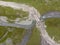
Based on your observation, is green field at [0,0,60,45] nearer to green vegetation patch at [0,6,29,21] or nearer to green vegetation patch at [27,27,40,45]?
green vegetation patch at [27,27,40,45]

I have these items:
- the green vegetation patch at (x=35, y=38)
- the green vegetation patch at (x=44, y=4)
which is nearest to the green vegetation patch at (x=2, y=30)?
the green vegetation patch at (x=35, y=38)

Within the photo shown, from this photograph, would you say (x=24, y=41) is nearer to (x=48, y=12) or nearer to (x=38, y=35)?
(x=38, y=35)

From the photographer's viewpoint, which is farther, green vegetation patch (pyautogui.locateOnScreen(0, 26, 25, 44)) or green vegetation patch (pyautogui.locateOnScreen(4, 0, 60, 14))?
green vegetation patch (pyautogui.locateOnScreen(4, 0, 60, 14))

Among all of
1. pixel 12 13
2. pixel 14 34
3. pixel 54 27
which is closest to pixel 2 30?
pixel 14 34

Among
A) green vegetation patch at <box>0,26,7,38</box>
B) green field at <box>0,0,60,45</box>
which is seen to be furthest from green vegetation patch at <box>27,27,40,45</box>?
green vegetation patch at <box>0,26,7,38</box>

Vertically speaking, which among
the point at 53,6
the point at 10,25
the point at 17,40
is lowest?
the point at 17,40

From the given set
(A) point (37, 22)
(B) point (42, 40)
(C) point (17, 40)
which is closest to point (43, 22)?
(A) point (37, 22)

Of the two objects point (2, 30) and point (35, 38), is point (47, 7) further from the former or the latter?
point (2, 30)
